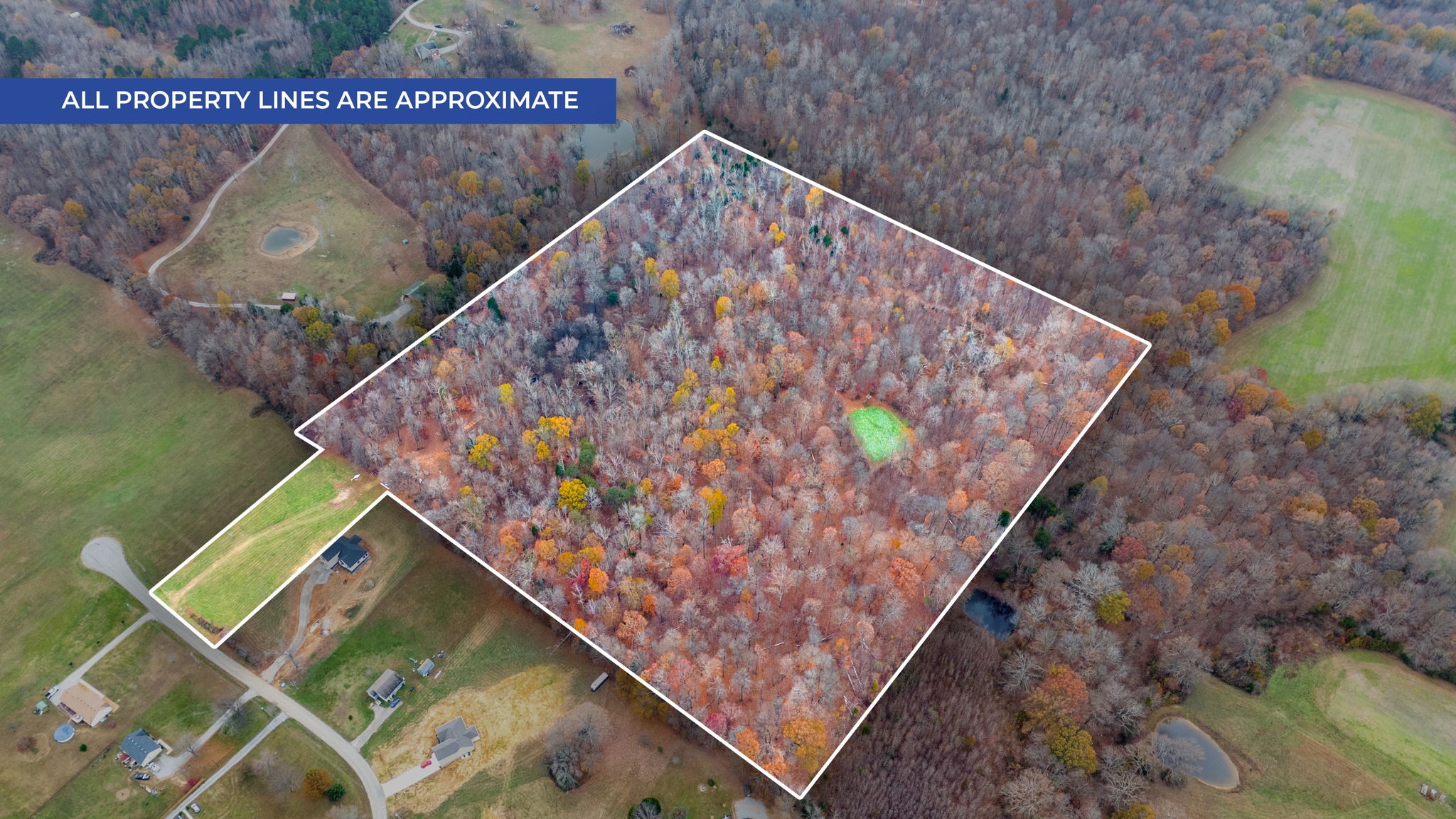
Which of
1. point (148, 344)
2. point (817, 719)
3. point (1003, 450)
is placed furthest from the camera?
point (148, 344)

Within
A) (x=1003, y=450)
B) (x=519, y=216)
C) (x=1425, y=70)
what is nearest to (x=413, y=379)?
(x=519, y=216)

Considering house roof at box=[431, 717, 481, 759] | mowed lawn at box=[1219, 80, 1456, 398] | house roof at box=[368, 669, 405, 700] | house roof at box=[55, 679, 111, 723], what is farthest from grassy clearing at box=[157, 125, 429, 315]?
mowed lawn at box=[1219, 80, 1456, 398]

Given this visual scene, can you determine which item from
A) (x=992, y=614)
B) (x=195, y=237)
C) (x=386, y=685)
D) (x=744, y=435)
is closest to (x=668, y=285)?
(x=744, y=435)

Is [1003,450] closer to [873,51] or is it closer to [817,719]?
[817,719]

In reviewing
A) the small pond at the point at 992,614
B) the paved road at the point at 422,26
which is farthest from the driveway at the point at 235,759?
the paved road at the point at 422,26

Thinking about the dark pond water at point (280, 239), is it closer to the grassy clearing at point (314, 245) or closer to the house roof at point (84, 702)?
the grassy clearing at point (314, 245)

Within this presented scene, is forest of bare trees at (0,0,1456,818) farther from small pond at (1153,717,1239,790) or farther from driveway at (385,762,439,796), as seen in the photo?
driveway at (385,762,439,796)

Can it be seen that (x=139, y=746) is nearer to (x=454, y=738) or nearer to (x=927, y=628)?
(x=454, y=738)

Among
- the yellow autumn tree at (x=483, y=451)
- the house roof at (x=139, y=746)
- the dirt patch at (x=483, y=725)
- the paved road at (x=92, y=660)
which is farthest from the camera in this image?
the yellow autumn tree at (x=483, y=451)
